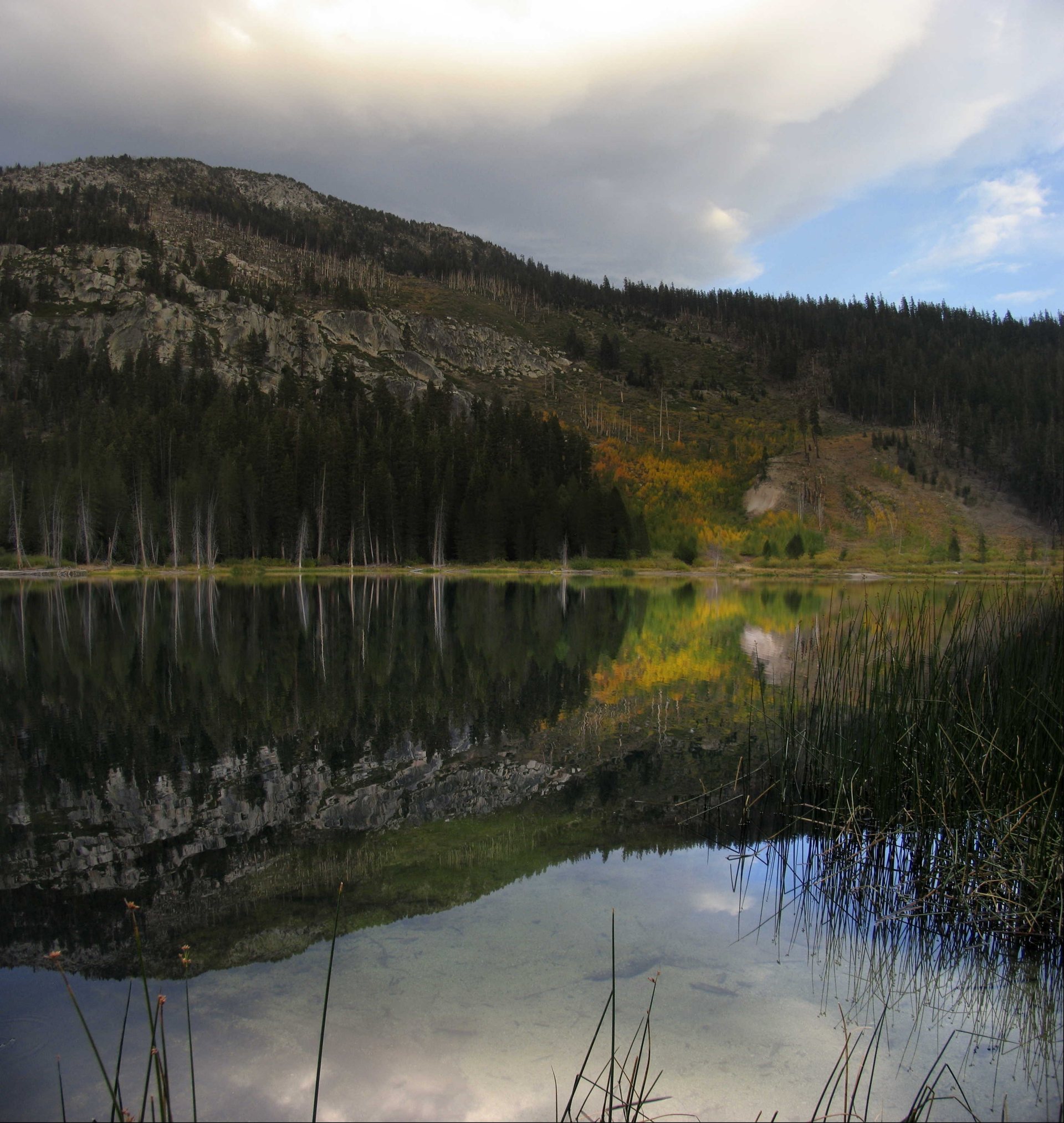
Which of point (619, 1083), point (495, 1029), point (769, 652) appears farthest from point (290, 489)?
point (619, 1083)

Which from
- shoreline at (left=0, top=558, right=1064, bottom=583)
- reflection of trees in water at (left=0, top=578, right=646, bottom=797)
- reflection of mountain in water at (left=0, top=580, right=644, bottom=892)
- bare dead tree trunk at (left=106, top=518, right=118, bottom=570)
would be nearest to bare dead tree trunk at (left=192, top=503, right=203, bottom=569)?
shoreline at (left=0, top=558, right=1064, bottom=583)

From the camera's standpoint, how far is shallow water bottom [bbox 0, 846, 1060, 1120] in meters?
3.86

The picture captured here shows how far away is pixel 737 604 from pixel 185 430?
64.7 m

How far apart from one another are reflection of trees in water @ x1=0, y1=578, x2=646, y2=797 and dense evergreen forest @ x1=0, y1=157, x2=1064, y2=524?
8521cm

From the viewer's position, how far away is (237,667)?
57.6 feet

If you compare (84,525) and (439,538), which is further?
(439,538)

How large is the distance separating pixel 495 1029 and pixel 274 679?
12794 mm

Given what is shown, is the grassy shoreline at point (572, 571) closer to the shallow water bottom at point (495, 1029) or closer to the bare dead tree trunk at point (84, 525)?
the bare dead tree trunk at point (84, 525)

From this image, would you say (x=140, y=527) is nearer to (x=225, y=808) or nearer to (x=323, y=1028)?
(x=225, y=808)

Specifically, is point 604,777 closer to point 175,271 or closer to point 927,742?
point 927,742

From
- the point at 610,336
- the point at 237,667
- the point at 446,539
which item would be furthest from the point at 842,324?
the point at 237,667

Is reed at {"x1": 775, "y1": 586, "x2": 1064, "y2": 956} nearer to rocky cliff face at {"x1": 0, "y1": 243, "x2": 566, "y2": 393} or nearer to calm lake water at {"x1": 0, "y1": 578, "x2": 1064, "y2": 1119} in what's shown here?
calm lake water at {"x1": 0, "y1": 578, "x2": 1064, "y2": 1119}

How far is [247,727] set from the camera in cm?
1226

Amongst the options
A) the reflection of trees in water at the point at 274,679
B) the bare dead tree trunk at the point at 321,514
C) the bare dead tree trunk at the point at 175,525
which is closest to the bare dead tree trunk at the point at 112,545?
the bare dead tree trunk at the point at 175,525
